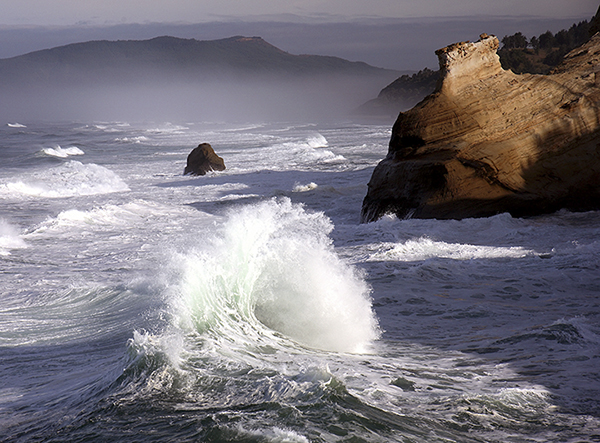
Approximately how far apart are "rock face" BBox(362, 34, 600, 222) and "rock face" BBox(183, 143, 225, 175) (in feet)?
39.1

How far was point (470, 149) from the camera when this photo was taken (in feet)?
34.5

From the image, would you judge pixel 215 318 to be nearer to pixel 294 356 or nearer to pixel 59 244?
pixel 294 356

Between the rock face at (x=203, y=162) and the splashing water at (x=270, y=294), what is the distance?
609 inches

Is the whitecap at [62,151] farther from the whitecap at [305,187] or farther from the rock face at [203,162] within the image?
the whitecap at [305,187]

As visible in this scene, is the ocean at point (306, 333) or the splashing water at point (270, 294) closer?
the ocean at point (306, 333)

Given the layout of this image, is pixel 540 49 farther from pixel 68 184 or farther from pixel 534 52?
pixel 68 184

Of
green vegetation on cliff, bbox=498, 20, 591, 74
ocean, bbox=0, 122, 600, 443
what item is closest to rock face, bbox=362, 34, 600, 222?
ocean, bbox=0, 122, 600, 443

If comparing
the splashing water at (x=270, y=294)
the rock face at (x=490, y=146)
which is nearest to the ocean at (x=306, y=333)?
the splashing water at (x=270, y=294)

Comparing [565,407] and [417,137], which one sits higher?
[417,137]

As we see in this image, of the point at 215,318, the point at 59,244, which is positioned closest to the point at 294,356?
the point at 215,318

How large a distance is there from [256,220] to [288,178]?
524 inches

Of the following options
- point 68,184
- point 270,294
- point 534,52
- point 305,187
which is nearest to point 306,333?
point 270,294

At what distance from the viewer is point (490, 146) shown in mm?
10609

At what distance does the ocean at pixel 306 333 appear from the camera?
357 centimetres
